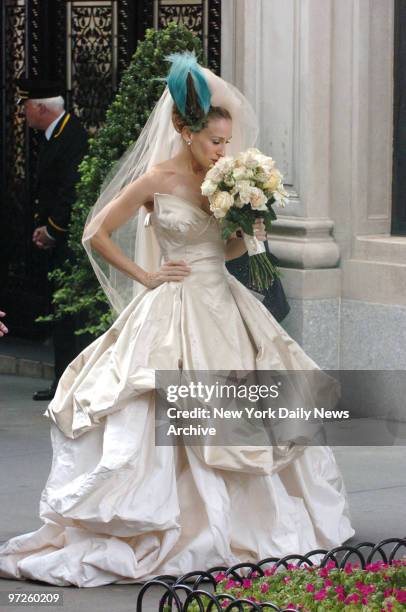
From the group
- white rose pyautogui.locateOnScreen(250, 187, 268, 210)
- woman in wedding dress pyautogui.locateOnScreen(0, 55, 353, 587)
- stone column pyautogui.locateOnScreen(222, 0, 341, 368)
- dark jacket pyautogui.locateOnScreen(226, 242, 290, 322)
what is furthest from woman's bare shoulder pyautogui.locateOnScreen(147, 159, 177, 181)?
stone column pyautogui.locateOnScreen(222, 0, 341, 368)

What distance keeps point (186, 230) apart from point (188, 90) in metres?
0.58

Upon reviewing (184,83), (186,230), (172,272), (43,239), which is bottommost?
(43,239)

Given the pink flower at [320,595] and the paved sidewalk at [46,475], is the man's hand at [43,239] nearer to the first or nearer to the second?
the paved sidewalk at [46,475]

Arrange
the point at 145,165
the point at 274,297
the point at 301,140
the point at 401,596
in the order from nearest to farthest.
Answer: the point at 401,596 < the point at 145,165 < the point at 274,297 < the point at 301,140

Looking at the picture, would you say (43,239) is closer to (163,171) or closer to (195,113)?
(163,171)

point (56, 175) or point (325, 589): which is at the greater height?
point (56, 175)

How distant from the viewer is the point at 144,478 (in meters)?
6.06

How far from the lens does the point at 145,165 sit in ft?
22.1

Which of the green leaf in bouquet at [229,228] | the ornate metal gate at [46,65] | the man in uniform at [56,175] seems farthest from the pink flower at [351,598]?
the ornate metal gate at [46,65]

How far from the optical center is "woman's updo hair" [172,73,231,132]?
20.7ft

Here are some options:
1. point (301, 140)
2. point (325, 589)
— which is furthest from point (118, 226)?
point (301, 140)

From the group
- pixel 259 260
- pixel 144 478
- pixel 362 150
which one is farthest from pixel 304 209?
pixel 144 478

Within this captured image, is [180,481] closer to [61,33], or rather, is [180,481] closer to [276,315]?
[276,315]

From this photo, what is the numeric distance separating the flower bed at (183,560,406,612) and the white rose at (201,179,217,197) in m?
1.74
